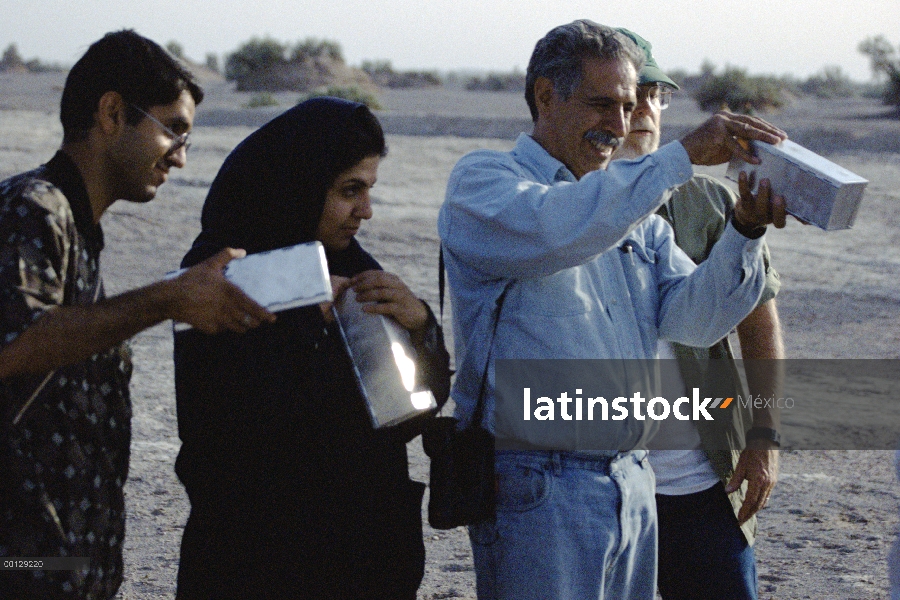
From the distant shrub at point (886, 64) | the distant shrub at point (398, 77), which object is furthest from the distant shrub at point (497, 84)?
the distant shrub at point (886, 64)

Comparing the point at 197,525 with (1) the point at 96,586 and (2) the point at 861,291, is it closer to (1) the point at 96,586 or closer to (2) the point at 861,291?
(1) the point at 96,586

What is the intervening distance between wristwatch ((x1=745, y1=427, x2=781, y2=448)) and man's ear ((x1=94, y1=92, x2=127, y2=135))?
1.88 metres

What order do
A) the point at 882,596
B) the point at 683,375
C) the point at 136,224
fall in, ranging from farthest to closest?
the point at 136,224 < the point at 882,596 < the point at 683,375

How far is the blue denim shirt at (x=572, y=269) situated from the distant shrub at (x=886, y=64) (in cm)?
2885

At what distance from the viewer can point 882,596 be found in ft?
14.2

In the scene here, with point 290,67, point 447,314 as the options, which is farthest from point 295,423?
point 290,67

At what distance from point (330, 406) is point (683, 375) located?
99cm

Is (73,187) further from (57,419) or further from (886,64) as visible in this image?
(886,64)

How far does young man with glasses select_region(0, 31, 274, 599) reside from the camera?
2037 millimetres

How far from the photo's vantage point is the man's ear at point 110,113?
2.36 m

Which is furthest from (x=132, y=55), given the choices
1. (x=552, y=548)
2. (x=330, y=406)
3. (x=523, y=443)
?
(x=552, y=548)

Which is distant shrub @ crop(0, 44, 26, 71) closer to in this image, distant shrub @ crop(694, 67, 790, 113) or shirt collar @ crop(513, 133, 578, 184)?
distant shrub @ crop(694, 67, 790, 113)

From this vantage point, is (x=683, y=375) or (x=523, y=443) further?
(x=683, y=375)

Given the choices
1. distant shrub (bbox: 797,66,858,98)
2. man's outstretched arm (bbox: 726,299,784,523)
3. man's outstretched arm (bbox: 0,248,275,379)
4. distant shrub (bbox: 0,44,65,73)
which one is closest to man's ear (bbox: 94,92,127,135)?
man's outstretched arm (bbox: 0,248,275,379)
